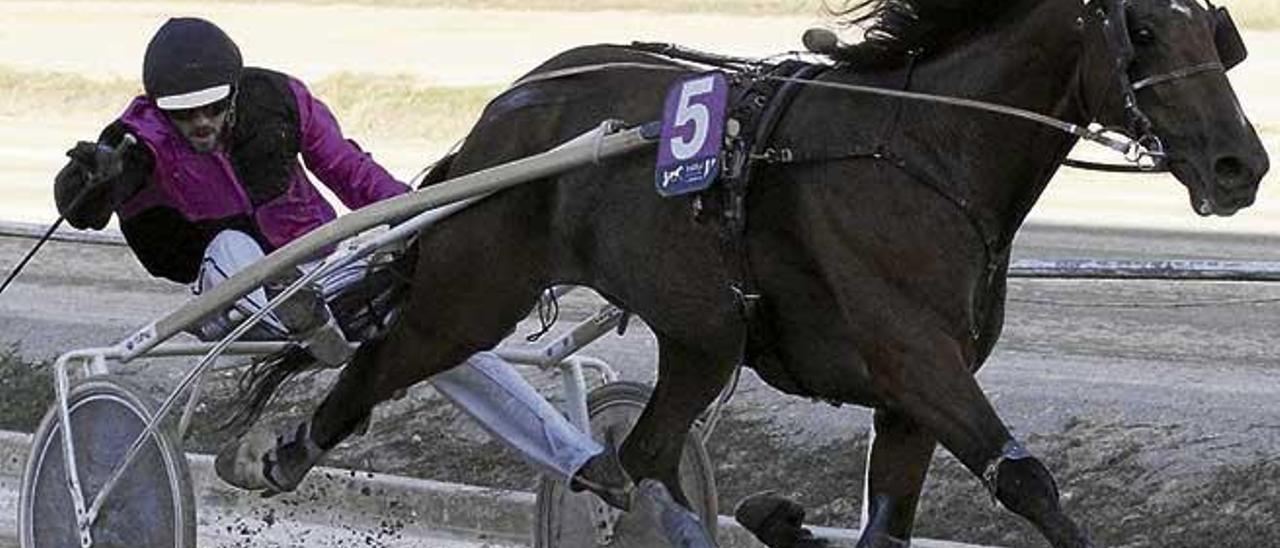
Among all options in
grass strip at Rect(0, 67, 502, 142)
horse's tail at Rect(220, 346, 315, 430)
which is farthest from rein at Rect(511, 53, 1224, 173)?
grass strip at Rect(0, 67, 502, 142)

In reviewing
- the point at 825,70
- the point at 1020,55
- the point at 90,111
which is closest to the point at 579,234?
the point at 825,70

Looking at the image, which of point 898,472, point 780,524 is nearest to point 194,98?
point 780,524

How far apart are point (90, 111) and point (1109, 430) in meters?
16.5

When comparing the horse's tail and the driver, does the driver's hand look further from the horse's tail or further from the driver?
the horse's tail

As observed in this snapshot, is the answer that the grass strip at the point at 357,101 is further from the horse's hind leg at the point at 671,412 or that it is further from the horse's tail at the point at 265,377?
the horse's hind leg at the point at 671,412

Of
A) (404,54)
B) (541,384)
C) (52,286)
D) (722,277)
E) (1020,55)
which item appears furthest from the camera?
(404,54)

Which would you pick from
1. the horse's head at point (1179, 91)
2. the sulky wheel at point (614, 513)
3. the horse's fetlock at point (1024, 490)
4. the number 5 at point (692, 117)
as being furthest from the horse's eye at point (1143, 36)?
the sulky wheel at point (614, 513)

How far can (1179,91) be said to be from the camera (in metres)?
4.74

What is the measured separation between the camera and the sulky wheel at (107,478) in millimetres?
6191

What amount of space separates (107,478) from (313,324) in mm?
706

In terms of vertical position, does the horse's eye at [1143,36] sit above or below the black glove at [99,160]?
above

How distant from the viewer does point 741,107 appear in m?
5.42

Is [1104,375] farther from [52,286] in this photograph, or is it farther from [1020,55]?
[52,286]

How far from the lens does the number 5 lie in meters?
5.32
